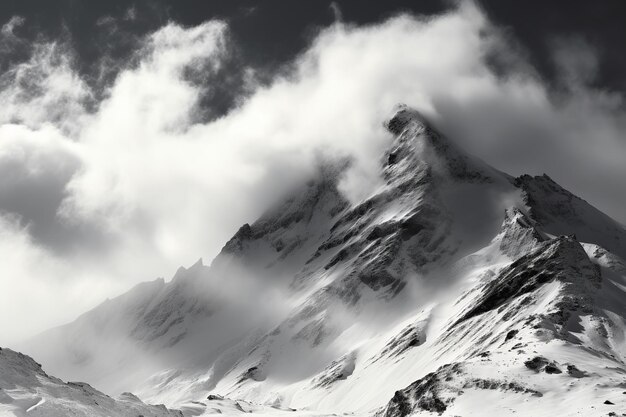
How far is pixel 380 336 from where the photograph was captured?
196000mm

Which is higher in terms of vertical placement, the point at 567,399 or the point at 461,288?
the point at 461,288

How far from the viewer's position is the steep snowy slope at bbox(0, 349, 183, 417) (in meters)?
66.2

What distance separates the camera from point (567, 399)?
6988cm

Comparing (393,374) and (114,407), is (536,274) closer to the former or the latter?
(393,374)

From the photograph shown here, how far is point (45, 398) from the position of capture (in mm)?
69500

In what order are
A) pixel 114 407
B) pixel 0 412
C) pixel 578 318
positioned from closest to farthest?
pixel 0 412, pixel 114 407, pixel 578 318

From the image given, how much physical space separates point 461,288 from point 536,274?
50.9m

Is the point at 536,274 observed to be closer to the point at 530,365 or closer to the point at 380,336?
the point at 380,336

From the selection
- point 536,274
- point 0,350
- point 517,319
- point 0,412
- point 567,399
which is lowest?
point 567,399

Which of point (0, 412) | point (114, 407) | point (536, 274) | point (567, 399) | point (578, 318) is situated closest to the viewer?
point (0, 412)

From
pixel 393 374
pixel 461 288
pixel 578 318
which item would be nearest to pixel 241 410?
pixel 393 374

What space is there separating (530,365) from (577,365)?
563 centimetres

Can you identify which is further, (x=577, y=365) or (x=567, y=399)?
(x=577, y=365)

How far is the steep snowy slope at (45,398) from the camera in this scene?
66.2 m
